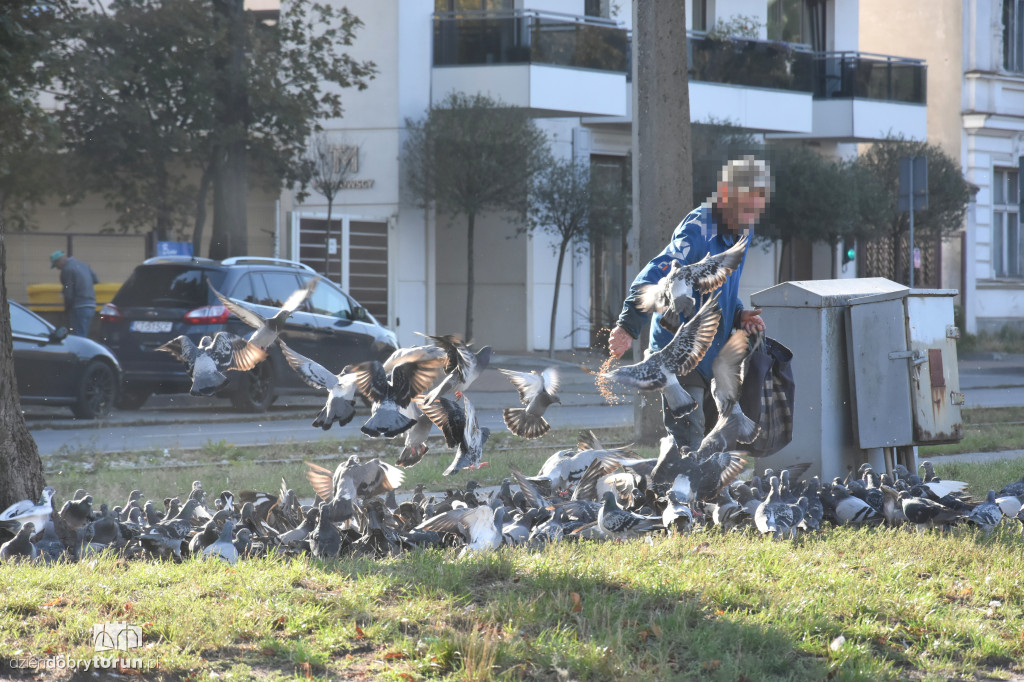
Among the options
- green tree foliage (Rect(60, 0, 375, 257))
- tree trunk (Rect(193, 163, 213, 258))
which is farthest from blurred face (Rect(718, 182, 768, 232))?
tree trunk (Rect(193, 163, 213, 258))

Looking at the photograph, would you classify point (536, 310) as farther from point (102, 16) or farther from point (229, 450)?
point (229, 450)

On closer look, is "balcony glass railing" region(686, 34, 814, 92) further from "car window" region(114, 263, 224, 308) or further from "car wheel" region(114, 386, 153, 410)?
"car wheel" region(114, 386, 153, 410)

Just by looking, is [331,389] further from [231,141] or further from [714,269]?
[231,141]

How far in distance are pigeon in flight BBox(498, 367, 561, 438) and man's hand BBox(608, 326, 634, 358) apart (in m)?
0.32

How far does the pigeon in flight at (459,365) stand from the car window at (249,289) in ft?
30.9

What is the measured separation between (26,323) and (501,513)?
9970mm

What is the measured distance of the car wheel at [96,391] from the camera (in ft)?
45.2

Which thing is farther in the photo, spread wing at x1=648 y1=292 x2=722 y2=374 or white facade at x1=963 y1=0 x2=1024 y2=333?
white facade at x1=963 y1=0 x2=1024 y2=333

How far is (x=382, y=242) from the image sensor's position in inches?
922

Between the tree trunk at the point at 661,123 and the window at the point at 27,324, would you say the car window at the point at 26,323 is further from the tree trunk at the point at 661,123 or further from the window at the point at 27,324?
the tree trunk at the point at 661,123

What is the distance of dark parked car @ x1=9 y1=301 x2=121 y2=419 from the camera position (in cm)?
1345

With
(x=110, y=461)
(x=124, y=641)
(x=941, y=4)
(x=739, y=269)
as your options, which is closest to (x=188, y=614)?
(x=124, y=641)

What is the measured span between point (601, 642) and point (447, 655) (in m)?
0.51

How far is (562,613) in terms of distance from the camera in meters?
4.08
